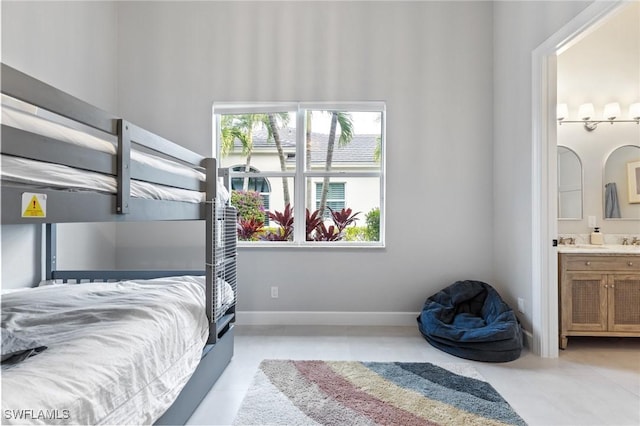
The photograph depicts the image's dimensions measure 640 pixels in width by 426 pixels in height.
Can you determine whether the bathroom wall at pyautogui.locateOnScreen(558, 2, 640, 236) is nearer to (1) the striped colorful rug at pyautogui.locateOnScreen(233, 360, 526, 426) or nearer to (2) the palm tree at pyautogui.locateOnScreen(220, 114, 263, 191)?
(1) the striped colorful rug at pyautogui.locateOnScreen(233, 360, 526, 426)

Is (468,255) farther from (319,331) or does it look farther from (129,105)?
(129,105)

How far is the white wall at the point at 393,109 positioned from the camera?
3.36 m

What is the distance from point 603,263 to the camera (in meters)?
2.79

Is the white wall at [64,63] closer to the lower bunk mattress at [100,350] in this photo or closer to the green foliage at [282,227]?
the lower bunk mattress at [100,350]

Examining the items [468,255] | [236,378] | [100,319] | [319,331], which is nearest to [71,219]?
[100,319]

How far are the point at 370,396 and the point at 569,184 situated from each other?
284 cm

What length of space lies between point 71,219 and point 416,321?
295 centimetres

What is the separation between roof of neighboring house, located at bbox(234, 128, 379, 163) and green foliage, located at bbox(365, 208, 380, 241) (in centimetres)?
51

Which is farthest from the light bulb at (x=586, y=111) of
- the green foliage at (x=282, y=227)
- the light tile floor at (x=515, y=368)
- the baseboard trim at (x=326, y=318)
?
the green foliage at (x=282, y=227)

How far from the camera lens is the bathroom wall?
3.34 meters
